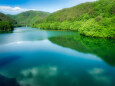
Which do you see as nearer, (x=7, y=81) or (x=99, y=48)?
(x=7, y=81)

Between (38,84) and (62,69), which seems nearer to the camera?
(38,84)

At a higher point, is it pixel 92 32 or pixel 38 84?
pixel 92 32

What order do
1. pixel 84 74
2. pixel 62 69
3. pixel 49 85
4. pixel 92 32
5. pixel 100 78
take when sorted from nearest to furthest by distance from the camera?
1. pixel 49 85
2. pixel 100 78
3. pixel 84 74
4. pixel 62 69
5. pixel 92 32

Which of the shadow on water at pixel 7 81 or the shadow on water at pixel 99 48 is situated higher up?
the shadow on water at pixel 99 48

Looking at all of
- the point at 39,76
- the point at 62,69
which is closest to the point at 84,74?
the point at 62,69

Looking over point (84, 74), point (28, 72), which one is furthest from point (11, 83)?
point (84, 74)

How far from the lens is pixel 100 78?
10.4m

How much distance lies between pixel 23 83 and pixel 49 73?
9.92ft

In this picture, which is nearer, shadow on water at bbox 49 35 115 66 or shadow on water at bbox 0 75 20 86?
shadow on water at bbox 0 75 20 86

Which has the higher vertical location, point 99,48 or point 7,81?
point 99,48

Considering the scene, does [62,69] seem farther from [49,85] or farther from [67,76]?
[49,85]

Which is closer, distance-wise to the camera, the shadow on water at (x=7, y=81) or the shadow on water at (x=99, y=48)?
the shadow on water at (x=7, y=81)

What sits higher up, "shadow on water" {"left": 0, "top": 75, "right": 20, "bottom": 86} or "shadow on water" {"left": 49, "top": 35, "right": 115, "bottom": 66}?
"shadow on water" {"left": 49, "top": 35, "right": 115, "bottom": 66}

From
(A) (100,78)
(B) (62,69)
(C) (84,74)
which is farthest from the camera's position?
(B) (62,69)
